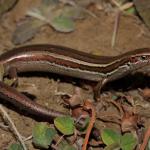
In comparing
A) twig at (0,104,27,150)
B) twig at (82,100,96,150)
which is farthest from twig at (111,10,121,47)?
twig at (0,104,27,150)

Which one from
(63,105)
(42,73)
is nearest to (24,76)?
(42,73)

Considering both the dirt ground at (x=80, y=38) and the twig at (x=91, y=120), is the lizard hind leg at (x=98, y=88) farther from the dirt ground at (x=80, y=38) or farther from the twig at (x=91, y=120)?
the twig at (x=91, y=120)

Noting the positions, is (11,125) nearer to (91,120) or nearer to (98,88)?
(91,120)

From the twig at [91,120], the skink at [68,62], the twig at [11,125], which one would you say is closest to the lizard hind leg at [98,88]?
the skink at [68,62]

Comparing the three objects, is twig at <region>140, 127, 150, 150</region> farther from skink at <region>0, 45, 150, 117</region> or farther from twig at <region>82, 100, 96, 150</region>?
skink at <region>0, 45, 150, 117</region>

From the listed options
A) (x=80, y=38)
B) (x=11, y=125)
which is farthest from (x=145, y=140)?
(x=80, y=38)
